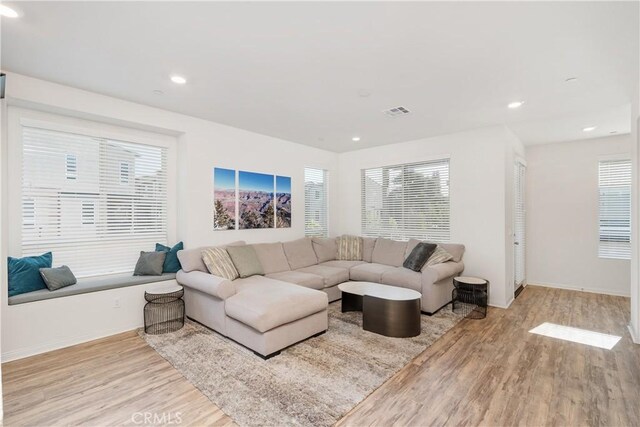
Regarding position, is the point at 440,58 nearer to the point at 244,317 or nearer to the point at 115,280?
the point at 244,317

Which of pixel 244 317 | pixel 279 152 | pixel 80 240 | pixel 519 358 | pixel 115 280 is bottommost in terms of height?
pixel 519 358

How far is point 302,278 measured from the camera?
422cm

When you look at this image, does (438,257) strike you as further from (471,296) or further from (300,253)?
(300,253)

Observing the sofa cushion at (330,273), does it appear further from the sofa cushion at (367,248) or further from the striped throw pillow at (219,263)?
the striped throw pillow at (219,263)

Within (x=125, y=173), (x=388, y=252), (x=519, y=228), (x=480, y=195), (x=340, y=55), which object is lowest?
(x=388, y=252)

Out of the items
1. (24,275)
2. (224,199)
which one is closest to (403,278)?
(224,199)

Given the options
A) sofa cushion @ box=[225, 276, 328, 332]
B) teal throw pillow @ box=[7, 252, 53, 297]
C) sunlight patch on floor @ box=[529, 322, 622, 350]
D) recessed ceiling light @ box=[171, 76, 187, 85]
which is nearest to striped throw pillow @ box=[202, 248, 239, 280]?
sofa cushion @ box=[225, 276, 328, 332]

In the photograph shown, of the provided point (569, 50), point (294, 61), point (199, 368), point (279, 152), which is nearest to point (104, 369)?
point (199, 368)

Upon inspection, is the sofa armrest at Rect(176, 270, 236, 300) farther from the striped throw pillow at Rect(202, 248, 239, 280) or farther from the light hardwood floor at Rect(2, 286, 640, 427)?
the light hardwood floor at Rect(2, 286, 640, 427)

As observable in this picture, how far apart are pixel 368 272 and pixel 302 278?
1.13m

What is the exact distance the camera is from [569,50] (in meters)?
2.39

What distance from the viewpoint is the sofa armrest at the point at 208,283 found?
321cm

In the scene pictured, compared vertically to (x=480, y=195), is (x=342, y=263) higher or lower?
lower

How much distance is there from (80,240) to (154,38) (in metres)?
2.60
